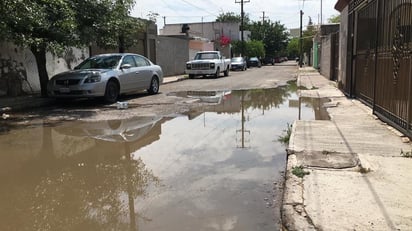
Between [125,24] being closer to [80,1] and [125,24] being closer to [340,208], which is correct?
[80,1]

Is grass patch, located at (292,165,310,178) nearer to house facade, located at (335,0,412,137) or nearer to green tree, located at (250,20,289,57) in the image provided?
house facade, located at (335,0,412,137)

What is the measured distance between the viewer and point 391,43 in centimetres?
914

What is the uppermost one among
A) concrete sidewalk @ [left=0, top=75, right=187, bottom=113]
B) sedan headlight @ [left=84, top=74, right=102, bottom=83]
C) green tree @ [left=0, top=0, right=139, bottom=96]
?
green tree @ [left=0, top=0, right=139, bottom=96]

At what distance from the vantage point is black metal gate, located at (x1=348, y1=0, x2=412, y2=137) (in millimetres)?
7928

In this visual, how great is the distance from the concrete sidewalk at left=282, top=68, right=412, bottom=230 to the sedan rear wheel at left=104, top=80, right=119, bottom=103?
708 cm

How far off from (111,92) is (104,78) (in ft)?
2.07

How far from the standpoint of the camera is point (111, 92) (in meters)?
14.2

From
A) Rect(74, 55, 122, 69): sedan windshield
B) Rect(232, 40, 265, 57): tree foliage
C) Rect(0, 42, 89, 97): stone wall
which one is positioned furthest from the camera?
Rect(232, 40, 265, 57): tree foliage

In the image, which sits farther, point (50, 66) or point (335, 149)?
point (50, 66)

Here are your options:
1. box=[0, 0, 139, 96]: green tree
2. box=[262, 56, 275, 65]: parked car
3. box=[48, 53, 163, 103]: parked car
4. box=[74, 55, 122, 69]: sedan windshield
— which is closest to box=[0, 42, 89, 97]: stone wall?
box=[0, 0, 139, 96]: green tree

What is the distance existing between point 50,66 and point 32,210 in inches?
566

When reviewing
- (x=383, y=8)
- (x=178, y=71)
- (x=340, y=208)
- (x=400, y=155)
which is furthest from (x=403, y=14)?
(x=178, y=71)

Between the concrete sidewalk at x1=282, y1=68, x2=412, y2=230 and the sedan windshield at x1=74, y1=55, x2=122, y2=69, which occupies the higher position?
the sedan windshield at x1=74, y1=55, x2=122, y2=69

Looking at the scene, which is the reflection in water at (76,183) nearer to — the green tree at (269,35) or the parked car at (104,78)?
the parked car at (104,78)
